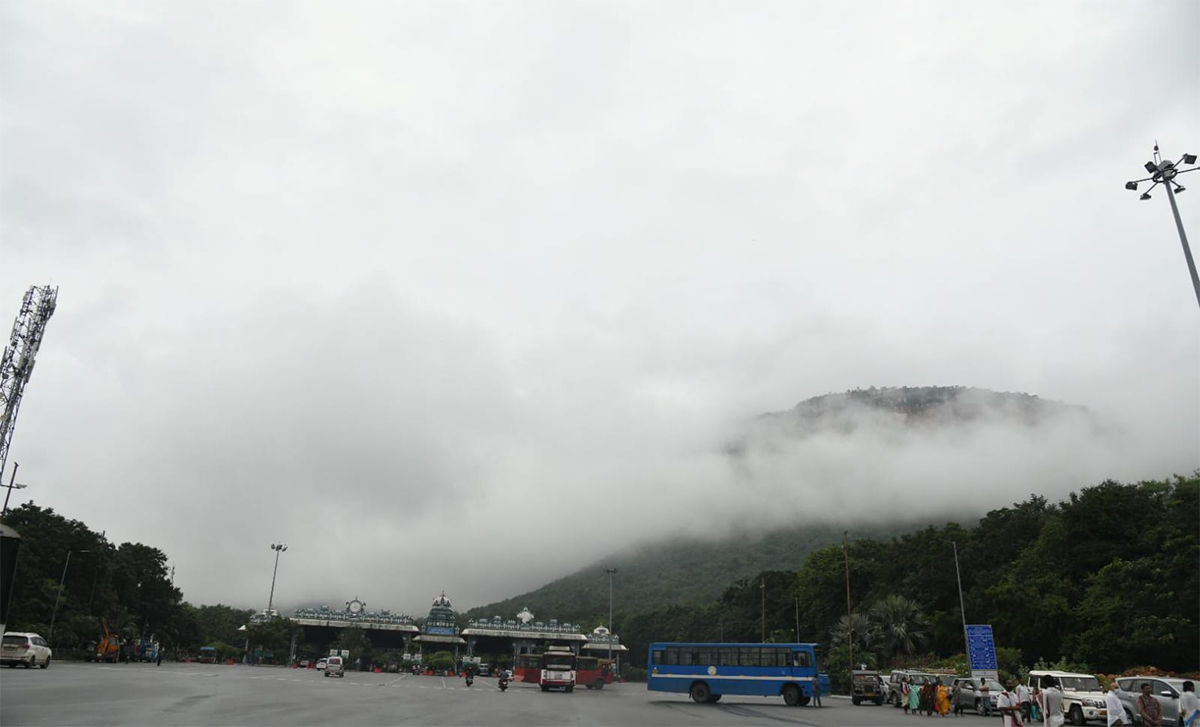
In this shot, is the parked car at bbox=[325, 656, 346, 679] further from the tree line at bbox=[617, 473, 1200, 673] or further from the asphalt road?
the tree line at bbox=[617, 473, 1200, 673]

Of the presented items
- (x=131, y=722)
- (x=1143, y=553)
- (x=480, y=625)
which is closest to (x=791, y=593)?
(x=480, y=625)

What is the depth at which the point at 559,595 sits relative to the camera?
192 m

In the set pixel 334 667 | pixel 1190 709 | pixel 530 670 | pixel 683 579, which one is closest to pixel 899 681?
pixel 1190 709

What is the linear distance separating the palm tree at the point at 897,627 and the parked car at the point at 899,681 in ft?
69.2

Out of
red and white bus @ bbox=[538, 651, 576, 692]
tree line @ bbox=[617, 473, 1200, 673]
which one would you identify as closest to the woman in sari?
tree line @ bbox=[617, 473, 1200, 673]

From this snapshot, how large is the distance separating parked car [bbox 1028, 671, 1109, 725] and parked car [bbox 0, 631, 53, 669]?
138ft

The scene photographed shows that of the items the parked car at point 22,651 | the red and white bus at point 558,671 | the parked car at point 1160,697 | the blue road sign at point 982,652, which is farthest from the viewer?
the red and white bus at point 558,671

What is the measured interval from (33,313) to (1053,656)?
78972 mm

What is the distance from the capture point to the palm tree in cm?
5759

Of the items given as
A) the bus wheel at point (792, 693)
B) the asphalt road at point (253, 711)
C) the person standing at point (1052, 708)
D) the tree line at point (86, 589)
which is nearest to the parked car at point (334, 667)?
the tree line at point (86, 589)

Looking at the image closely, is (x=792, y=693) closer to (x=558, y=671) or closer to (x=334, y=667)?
(x=558, y=671)

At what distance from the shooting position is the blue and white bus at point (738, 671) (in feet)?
107

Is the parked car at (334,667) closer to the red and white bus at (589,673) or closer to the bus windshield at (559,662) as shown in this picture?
the red and white bus at (589,673)

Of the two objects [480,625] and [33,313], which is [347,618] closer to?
[480,625]
